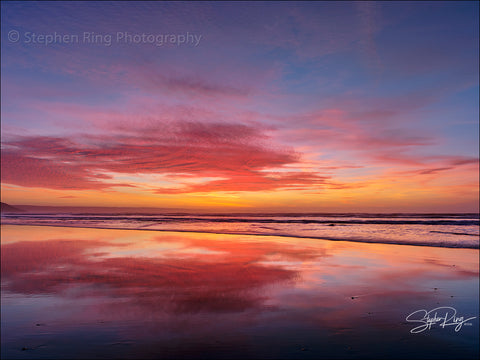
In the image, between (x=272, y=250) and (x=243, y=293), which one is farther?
(x=272, y=250)

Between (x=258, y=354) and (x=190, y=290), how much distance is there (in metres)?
3.83

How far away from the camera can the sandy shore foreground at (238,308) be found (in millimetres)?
5348

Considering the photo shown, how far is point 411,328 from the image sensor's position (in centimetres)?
623

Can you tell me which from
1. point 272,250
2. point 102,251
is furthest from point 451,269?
point 102,251

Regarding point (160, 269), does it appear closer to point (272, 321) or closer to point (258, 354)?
point (272, 321)

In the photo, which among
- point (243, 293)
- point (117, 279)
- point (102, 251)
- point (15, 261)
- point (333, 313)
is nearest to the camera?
point (333, 313)

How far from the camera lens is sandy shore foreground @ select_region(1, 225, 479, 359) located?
535 cm

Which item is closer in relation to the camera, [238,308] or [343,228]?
[238,308]

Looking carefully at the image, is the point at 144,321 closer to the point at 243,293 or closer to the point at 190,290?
the point at 190,290

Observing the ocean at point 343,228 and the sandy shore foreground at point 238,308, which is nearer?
the sandy shore foreground at point 238,308

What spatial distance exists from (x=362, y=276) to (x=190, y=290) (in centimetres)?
559

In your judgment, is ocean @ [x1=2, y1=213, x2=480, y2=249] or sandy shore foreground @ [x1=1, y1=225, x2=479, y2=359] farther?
ocean @ [x1=2, y1=213, x2=480, y2=249]

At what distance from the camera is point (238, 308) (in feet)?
23.5

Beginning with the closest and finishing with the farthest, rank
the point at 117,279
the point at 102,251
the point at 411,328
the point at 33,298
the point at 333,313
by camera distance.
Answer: the point at 411,328 < the point at 333,313 < the point at 33,298 < the point at 117,279 < the point at 102,251
